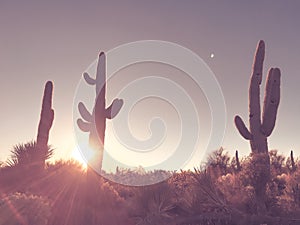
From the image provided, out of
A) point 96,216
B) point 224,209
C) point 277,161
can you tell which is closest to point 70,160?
point 96,216

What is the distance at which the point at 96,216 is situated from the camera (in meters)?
11.2

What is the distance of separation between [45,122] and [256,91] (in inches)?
353

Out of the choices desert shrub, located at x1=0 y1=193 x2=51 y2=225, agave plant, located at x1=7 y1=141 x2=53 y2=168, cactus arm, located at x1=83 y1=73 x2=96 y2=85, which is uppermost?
cactus arm, located at x1=83 y1=73 x2=96 y2=85

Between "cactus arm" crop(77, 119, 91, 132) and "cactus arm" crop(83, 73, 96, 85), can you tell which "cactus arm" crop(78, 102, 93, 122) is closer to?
"cactus arm" crop(77, 119, 91, 132)

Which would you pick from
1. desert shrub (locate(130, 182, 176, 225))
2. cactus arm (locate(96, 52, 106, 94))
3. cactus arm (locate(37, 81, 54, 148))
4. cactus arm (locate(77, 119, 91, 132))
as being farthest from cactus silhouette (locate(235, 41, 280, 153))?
cactus arm (locate(37, 81, 54, 148))

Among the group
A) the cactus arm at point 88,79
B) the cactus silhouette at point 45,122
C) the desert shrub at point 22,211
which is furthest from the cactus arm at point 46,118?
the desert shrub at point 22,211

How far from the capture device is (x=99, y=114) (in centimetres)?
1458

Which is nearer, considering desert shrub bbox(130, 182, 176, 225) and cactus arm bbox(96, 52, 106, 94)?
desert shrub bbox(130, 182, 176, 225)

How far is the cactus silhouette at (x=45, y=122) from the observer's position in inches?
589

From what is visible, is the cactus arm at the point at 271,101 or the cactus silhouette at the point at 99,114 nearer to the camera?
the cactus silhouette at the point at 99,114

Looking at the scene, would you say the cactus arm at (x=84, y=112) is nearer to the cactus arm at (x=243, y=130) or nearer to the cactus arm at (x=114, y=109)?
the cactus arm at (x=114, y=109)

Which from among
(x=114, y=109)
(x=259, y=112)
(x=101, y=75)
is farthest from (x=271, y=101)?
(x=101, y=75)

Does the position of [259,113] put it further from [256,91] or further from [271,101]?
[256,91]

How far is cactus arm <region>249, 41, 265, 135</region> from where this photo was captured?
1505cm
